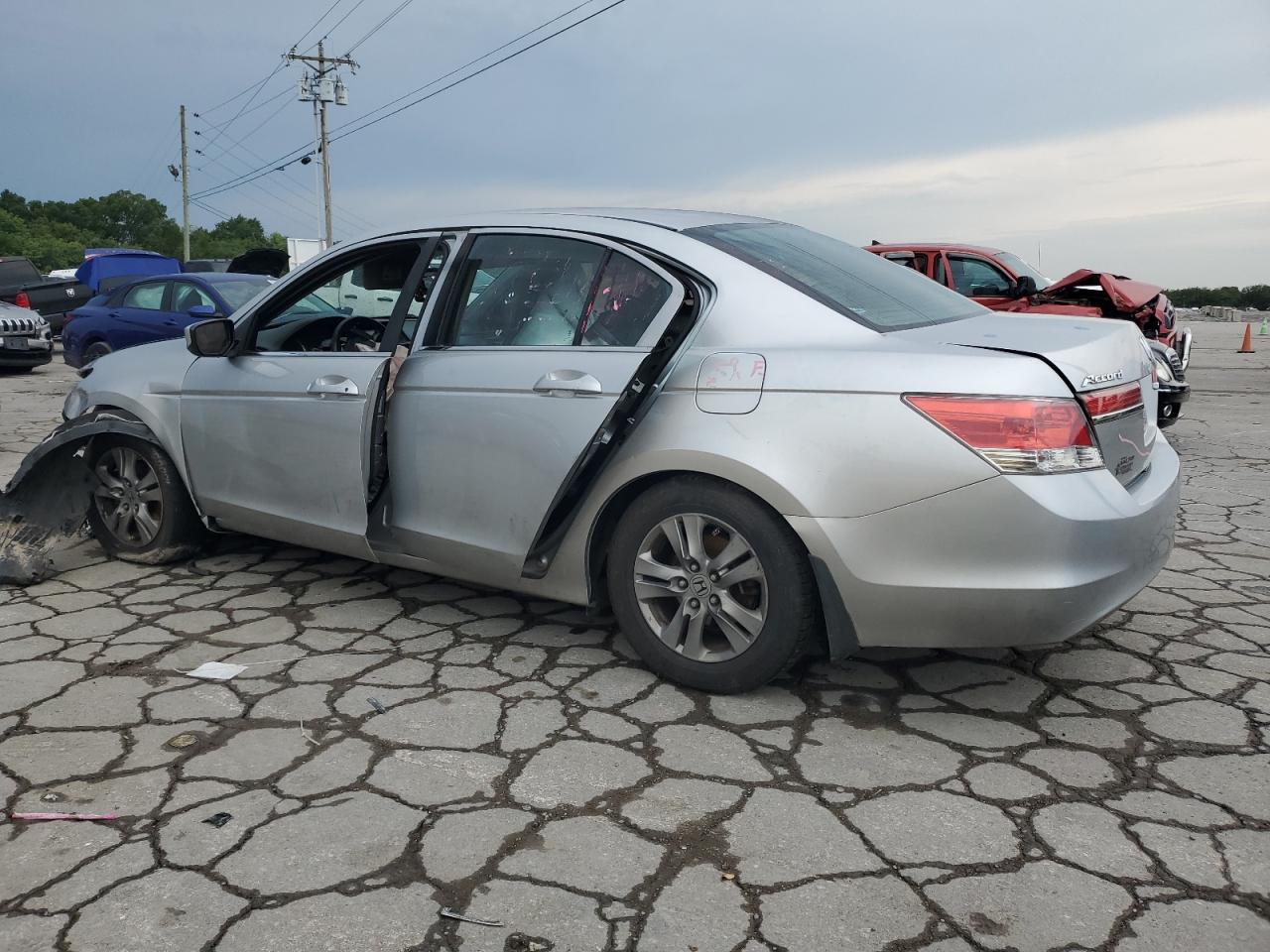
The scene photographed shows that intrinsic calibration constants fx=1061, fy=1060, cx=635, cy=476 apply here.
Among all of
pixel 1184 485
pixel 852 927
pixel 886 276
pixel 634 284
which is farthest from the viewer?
pixel 1184 485

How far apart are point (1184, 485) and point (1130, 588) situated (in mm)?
4266

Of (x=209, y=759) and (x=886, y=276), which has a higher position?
(x=886, y=276)

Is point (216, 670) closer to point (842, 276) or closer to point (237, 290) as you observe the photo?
point (842, 276)

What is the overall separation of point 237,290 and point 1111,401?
10.5 metres

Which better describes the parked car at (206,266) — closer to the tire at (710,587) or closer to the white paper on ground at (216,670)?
the white paper on ground at (216,670)

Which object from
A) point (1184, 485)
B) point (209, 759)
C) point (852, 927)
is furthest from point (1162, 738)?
point (1184, 485)

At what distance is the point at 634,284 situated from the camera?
11.7 feet

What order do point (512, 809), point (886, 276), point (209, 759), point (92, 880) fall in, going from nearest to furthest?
point (92, 880) < point (512, 809) < point (209, 759) < point (886, 276)

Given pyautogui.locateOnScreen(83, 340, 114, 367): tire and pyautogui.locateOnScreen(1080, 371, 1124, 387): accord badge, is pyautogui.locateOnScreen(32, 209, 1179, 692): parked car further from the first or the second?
pyautogui.locateOnScreen(83, 340, 114, 367): tire

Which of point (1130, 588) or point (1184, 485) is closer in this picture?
point (1130, 588)

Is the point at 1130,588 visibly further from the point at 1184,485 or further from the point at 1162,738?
the point at 1184,485

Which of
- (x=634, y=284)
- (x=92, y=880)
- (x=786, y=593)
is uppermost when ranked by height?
(x=634, y=284)

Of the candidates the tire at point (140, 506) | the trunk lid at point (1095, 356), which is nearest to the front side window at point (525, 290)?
the trunk lid at point (1095, 356)

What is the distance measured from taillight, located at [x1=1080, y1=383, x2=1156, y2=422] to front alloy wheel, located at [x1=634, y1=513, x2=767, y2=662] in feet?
3.44
